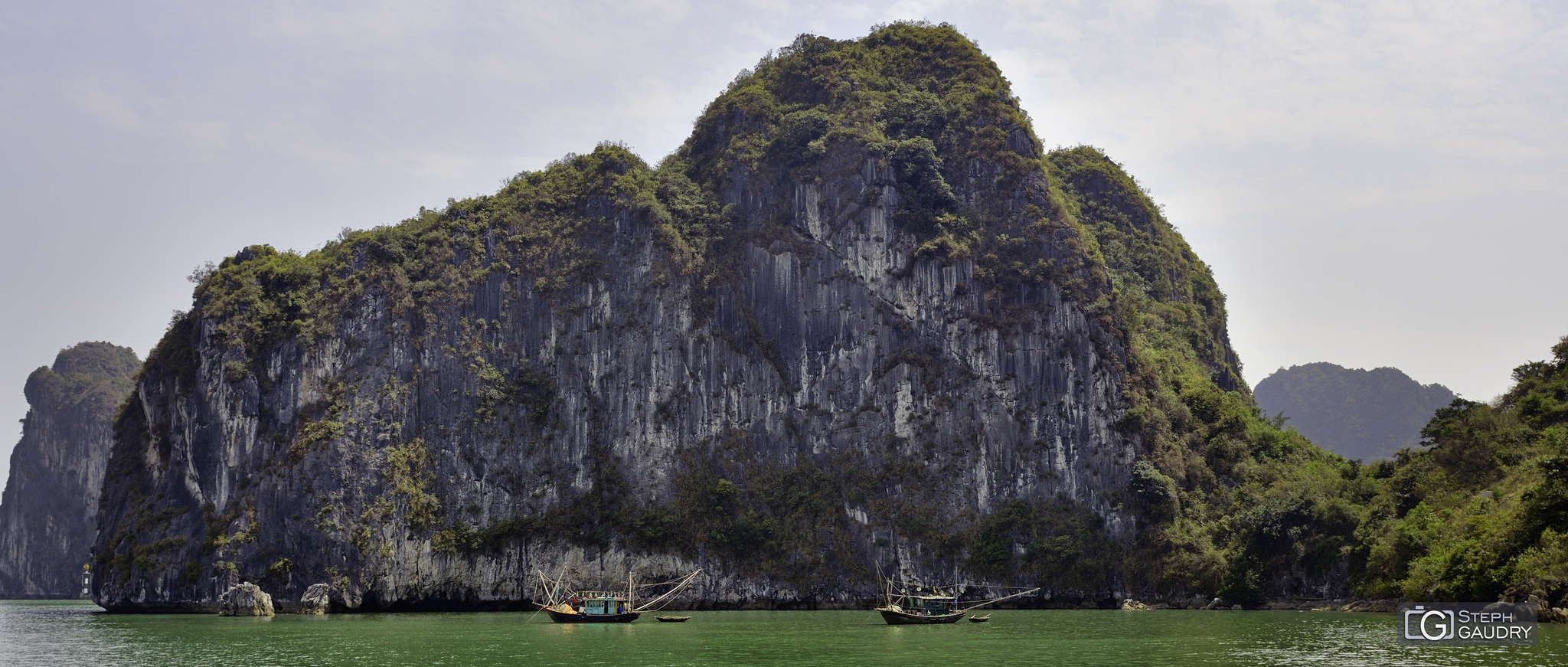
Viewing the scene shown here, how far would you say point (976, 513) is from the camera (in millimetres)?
81625

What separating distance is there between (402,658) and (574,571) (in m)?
42.9

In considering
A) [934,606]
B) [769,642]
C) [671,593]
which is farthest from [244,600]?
[769,642]

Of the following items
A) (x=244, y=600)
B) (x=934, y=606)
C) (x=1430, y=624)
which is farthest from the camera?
(x=244, y=600)

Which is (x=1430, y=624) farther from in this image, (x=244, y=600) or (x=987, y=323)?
(x=244, y=600)

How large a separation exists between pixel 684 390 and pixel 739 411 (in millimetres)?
4360

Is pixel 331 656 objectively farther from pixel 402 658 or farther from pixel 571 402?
pixel 571 402

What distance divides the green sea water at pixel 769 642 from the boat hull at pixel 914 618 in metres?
0.99

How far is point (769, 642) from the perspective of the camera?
4522 centimetres

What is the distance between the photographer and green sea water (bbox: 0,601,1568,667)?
37.5 metres

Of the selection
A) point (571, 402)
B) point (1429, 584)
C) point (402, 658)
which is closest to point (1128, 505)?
point (1429, 584)

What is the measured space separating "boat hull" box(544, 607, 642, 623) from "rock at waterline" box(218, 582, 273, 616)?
23.8 meters

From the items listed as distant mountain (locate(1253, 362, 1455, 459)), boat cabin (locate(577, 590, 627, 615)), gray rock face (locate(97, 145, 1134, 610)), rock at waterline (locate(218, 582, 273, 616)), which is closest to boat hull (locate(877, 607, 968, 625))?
boat cabin (locate(577, 590, 627, 615))

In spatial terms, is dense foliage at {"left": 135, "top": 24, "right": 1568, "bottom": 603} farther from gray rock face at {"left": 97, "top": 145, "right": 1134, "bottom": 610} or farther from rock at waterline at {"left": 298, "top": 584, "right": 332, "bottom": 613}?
rock at waterline at {"left": 298, "top": 584, "right": 332, "bottom": 613}

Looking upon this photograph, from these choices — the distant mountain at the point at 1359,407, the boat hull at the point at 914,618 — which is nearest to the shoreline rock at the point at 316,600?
the boat hull at the point at 914,618
